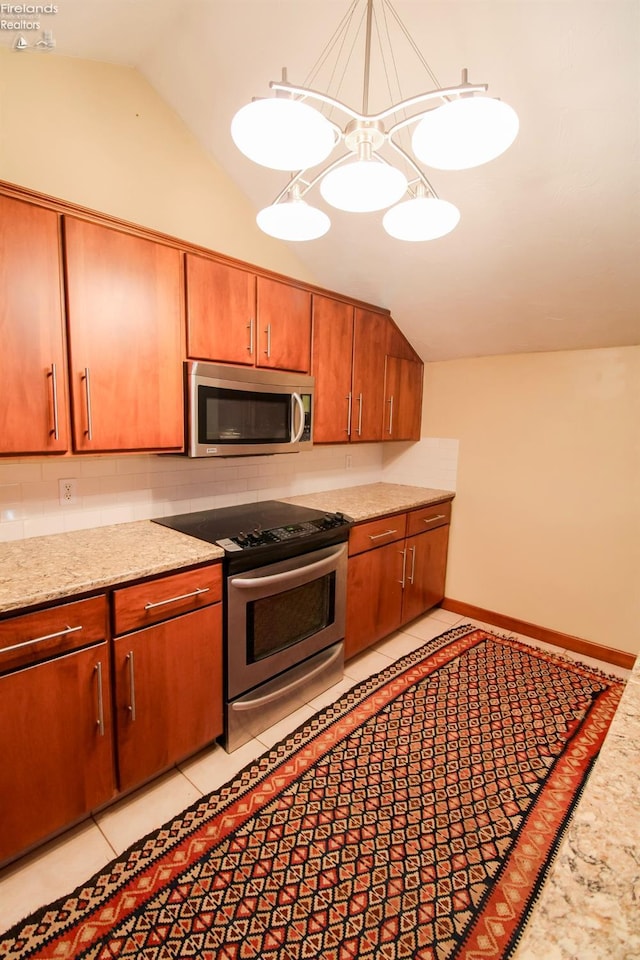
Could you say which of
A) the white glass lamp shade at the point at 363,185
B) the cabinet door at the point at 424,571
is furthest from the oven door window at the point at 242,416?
the cabinet door at the point at 424,571

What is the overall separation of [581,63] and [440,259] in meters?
0.99

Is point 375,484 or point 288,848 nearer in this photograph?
point 288,848

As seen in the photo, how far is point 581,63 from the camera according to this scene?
1400mm

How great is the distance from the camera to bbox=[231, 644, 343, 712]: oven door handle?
1.96 metres

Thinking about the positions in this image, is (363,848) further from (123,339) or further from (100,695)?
(123,339)

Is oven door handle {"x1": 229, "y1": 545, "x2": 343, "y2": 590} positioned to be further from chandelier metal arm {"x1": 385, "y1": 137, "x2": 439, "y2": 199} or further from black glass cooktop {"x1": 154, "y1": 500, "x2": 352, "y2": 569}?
chandelier metal arm {"x1": 385, "y1": 137, "x2": 439, "y2": 199}

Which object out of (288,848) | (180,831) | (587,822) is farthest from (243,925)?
(587,822)

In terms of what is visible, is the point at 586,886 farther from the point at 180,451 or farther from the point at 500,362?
the point at 500,362

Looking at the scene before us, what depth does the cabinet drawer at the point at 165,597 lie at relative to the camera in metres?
1.54

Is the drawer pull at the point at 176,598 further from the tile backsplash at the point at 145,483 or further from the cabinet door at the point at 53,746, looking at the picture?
the tile backsplash at the point at 145,483

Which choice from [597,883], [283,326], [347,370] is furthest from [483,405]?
[597,883]

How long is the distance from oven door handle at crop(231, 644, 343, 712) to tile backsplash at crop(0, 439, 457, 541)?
39.6 inches

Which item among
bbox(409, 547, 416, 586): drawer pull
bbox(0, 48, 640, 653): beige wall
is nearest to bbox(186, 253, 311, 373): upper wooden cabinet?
bbox(0, 48, 640, 653): beige wall

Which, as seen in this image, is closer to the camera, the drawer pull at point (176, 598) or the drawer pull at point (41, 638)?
the drawer pull at point (41, 638)
